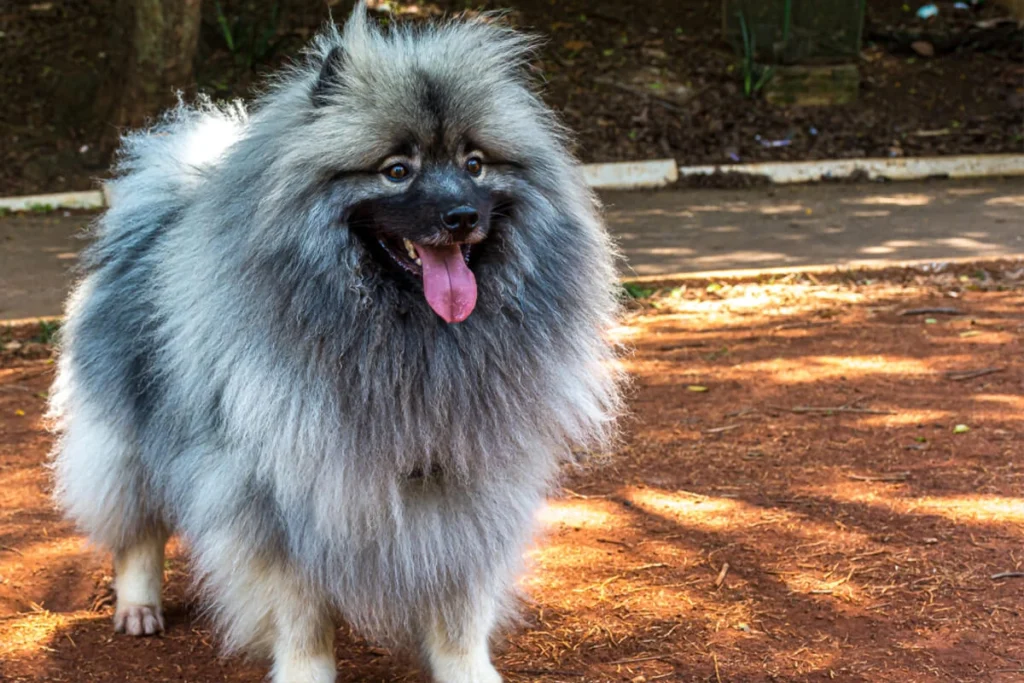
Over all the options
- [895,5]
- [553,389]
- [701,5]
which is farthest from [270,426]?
[895,5]

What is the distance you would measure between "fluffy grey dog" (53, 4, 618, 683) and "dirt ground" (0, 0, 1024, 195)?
7189 mm

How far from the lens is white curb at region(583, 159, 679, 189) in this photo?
10164 millimetres

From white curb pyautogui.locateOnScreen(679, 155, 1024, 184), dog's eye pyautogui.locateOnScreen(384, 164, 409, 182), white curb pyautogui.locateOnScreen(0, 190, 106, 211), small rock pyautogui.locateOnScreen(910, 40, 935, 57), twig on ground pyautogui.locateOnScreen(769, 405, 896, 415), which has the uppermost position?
dog's eye pyautogui.locateOnScreen(384, 164, 409, 182)

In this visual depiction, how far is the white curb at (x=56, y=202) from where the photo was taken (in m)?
9.42

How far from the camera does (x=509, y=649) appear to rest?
3404 millimetres

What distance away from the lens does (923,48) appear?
12250 millimetres

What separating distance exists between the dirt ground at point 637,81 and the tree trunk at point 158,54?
3.15 feet

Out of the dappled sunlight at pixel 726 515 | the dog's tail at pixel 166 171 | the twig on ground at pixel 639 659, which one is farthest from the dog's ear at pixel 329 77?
the dappled sunlight at pixel 726 515

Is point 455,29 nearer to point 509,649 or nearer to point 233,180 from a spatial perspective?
point 233,180

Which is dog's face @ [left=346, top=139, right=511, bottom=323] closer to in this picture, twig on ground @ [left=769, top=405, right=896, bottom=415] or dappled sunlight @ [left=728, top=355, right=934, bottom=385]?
twig on ground @ [left=769, top=405, right=896, bottom=415]

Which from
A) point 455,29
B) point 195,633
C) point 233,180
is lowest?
point 195,633

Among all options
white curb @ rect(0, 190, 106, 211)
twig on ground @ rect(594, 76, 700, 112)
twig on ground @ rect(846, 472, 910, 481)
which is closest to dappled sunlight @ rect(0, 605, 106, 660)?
twig on ground @ rect(846, 472, 910, 481)

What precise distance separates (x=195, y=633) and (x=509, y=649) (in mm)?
1039

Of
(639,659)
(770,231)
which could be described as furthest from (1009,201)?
(639,659)
